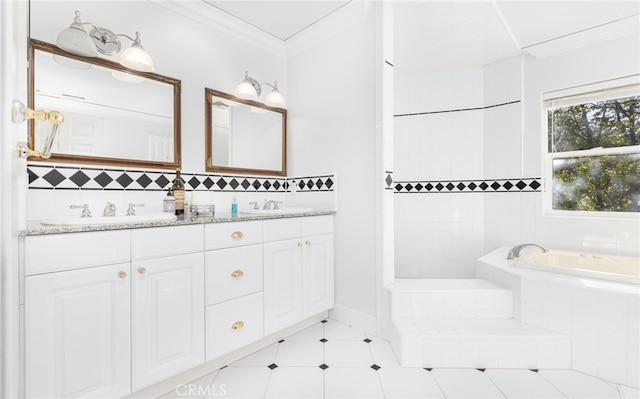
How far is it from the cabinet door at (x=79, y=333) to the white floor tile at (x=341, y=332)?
1317 mm

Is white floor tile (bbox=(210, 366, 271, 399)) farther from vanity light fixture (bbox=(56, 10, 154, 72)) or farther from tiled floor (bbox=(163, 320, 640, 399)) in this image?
vanity light fixture (bbox=(56, 10, 154, 72))

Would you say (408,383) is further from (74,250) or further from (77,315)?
(74,250)

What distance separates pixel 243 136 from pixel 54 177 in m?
1.34

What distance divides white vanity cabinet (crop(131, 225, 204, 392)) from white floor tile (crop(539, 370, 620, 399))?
1992 mm

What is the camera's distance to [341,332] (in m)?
2.24

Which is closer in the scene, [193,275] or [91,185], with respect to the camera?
[193,275]

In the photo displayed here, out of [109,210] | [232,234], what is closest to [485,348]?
[232,234]

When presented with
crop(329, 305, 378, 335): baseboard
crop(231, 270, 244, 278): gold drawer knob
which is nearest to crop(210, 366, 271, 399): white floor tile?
crop(231, 270, 244, 278): gold drawer knob

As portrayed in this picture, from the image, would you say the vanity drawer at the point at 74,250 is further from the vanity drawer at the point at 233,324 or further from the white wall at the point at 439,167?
the white wall at the point at 439,167

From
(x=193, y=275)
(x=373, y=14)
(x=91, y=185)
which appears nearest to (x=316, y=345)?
(x=193, y=275)

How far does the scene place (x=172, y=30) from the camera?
2164mm

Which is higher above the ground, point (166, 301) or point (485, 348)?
point (166, 301)

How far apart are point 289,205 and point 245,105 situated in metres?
1.03

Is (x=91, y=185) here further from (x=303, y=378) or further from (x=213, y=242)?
(x=303, y=378)
